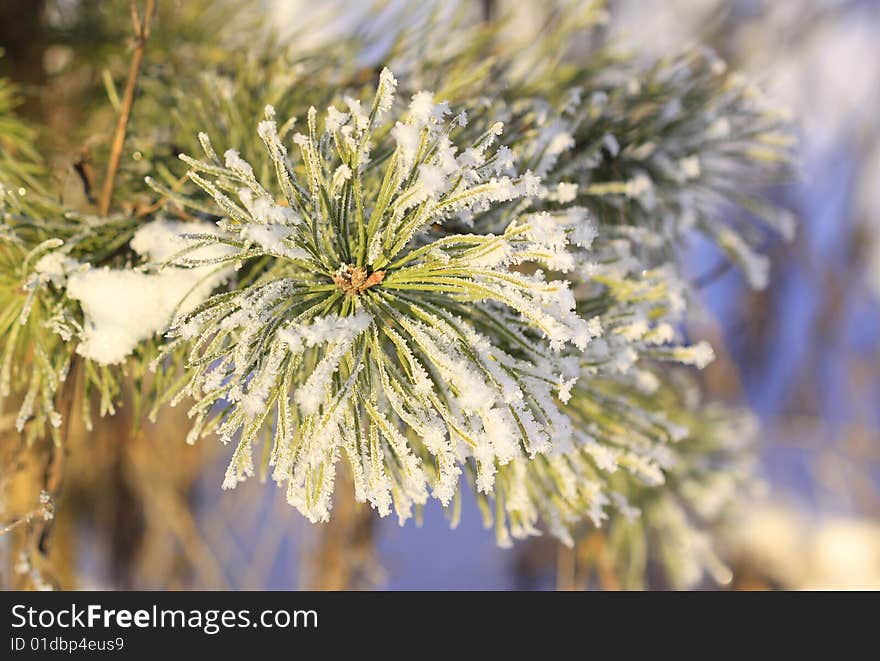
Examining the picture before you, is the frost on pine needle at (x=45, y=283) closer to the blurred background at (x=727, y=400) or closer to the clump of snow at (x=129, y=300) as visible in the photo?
the clump of snow at (x=129, y=300)

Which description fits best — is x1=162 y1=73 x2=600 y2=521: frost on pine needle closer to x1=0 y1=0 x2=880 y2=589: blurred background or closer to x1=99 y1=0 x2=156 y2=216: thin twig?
x1=99 y1=0 x2=156 y2=216: thin twig

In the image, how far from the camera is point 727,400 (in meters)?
1.35

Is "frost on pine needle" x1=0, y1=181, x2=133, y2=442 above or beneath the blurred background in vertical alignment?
beneath

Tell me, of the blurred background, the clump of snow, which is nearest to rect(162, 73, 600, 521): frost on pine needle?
the clump of snow

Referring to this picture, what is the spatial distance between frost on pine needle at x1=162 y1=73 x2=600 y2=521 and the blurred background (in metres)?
→ 0.19

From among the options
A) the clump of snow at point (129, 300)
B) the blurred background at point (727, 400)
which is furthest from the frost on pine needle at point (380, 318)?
the blurred background at point (727, 400)

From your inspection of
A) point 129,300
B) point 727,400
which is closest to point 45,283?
point 129,300

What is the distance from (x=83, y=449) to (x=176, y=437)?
→ 0.15 metres

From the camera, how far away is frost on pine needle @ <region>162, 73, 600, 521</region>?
204mm

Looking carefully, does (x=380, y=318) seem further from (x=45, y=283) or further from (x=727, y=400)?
(x=727, y=400)

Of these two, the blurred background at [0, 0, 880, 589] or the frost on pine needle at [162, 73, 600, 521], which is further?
the blurred background at [0, 0, 880, 589]

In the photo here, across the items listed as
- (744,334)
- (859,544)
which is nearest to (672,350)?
(859,544)
